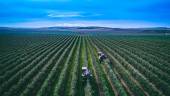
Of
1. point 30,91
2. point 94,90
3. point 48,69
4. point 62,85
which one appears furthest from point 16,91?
point 48,69

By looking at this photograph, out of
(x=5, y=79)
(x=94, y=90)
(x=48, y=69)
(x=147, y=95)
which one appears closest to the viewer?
(x=147, y=95)

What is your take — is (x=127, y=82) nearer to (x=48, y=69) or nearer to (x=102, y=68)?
(x=102, y=68)

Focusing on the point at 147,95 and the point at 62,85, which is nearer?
the point at 147,95

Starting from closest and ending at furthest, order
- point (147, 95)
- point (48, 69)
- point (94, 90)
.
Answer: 1. point (147, 95)
2. point (94, 90)
3. point (48, 69)

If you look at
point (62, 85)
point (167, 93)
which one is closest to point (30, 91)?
point (62, 85)

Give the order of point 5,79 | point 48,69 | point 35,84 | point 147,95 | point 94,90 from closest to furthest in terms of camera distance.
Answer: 1. point 147,95
2. point 94,90
3. point 35,84
4. point 5,79
5. point 48,69

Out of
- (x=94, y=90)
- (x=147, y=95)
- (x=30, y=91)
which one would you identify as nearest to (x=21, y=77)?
(x=30, y=91)

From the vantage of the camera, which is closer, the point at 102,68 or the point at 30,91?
the point at 30,91

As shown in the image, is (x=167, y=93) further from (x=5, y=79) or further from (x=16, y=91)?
(x=5, y=79)

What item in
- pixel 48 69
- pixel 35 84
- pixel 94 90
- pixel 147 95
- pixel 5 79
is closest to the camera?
pixel 147 95
